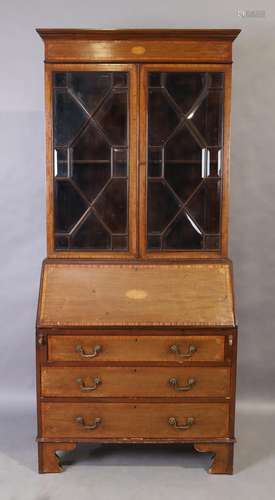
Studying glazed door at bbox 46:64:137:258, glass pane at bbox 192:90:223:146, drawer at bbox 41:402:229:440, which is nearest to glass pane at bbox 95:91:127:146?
glazed door at bbox 46:64:137:258

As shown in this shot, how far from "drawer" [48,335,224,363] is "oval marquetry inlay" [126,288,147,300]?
19 centimetres

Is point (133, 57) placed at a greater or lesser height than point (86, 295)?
greater

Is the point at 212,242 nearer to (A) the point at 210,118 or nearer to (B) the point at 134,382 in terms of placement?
(A) the point at 210,118

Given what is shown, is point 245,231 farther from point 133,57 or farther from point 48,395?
point 48,395

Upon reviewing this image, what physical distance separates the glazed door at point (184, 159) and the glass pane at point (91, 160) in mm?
113

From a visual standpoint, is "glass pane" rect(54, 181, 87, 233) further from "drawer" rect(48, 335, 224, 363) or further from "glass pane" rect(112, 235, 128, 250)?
"drawer" rect(48, 335, 224, 363)

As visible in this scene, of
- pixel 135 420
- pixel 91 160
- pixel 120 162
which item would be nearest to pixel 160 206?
pixel 120 162

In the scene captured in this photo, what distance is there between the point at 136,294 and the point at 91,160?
69 centimetres

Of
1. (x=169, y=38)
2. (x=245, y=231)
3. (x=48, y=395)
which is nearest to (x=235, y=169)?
(x=245, y=231)

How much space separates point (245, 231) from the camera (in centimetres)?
373

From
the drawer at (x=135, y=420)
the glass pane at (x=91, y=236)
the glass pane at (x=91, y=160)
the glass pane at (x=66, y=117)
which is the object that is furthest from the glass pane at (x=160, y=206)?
the drawer at (x=135, y=420)

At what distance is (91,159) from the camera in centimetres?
300

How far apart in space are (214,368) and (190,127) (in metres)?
1.16

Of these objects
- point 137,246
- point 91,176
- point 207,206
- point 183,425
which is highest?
point 91,176
